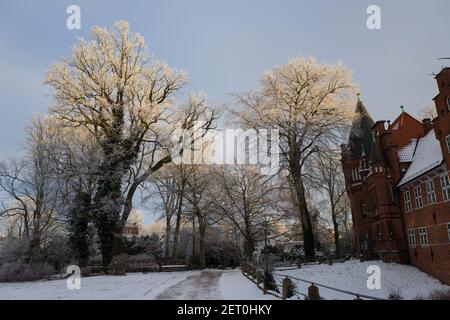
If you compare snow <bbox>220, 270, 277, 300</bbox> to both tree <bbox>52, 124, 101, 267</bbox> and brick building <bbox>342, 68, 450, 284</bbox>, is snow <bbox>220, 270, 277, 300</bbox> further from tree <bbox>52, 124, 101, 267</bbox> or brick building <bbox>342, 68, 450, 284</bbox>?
brick building <bbox>342, 68, 450, 284</bbox>

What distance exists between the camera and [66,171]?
28.2m

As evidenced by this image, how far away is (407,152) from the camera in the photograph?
110 feet

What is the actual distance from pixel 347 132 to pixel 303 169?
495 cm

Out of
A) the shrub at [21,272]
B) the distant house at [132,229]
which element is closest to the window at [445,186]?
the shrub at [21,272]

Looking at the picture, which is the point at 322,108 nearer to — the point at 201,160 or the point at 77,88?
the point at 201,160

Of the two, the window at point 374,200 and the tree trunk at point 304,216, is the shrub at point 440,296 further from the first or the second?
the window at point 374,200

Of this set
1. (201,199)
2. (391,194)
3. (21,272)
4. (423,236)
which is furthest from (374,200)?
(21,272)

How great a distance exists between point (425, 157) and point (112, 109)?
24845 millimetres

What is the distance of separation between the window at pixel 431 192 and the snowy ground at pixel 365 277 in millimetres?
5643

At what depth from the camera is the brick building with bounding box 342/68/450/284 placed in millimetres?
25438

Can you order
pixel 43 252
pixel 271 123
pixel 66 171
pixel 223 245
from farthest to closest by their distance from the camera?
1. pixel 223 245
2. pixel 271 123
3. pixel 43 252
4. pixel 66 171

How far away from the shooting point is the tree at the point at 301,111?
3216 cm

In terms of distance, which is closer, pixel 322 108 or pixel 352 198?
pixel 322 108
